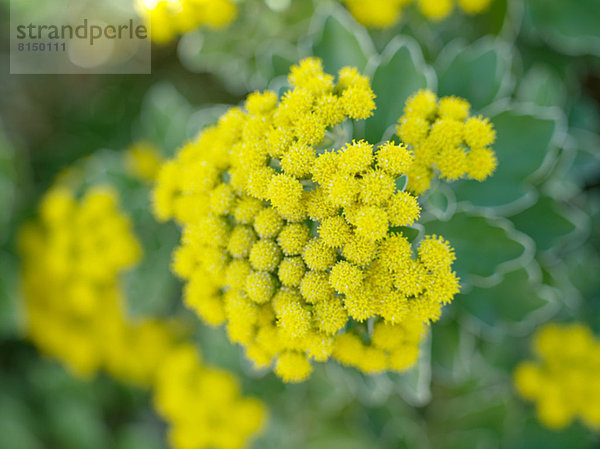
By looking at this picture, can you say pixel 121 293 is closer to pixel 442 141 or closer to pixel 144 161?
pixel 144 161

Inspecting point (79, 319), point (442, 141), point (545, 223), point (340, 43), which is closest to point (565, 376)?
point (545, 223)

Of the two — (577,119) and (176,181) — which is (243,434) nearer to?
(176,181)

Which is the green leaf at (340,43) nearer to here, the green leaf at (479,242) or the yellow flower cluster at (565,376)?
the green leaf at (479,242)

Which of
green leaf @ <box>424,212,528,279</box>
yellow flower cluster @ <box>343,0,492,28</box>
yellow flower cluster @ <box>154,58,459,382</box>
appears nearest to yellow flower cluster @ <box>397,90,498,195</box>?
yellow flower cluster @ <box>154,58,459,382</box>

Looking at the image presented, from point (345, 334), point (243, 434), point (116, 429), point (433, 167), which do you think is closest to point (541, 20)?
point (433, 167)

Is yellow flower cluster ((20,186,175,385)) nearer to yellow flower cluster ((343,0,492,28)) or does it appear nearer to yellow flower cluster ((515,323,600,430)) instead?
yellow flower cluster ((343,0,492,28))

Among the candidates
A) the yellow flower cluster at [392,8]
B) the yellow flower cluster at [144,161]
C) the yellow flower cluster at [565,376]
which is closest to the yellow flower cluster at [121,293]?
the yellow flower cluster at [144,161]
